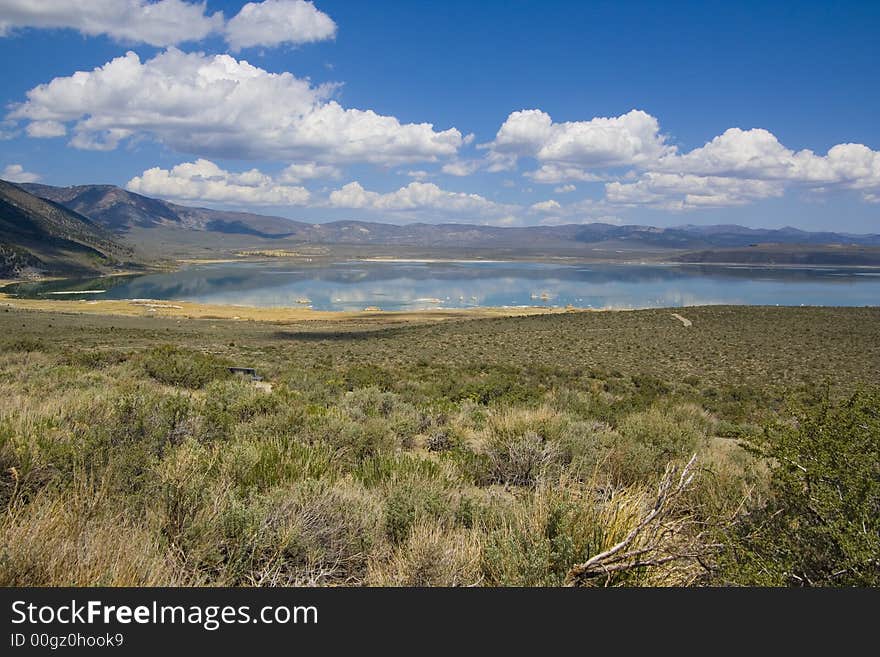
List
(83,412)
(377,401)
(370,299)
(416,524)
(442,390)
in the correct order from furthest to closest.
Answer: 1. (370,299)
2. (442,390)
3. (377,401)
4. (83,412)
5. (416,524)

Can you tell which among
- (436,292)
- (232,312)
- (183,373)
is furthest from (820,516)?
(436,292)

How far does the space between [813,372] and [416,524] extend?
104ft

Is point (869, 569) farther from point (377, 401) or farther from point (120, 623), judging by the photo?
point (377, 401)

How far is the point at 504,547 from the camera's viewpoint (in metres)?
2.96

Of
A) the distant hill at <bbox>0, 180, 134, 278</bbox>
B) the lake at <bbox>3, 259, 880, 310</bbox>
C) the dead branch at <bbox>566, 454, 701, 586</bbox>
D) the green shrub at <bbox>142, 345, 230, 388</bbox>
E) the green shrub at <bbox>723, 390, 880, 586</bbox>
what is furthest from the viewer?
the distant hill at <bbox>0, 180, 134, 278</bbox>

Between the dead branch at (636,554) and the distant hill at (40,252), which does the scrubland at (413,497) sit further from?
the distant hill at (40,252)

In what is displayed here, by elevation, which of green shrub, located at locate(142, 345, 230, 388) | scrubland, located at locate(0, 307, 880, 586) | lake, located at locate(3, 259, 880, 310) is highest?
scrubland, located at locate(0, 307, 880, 586)

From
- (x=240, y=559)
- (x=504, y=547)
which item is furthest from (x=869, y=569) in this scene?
(x=240, y=559)

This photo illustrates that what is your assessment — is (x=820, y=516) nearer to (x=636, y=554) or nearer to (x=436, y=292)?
(x=636, y=554)

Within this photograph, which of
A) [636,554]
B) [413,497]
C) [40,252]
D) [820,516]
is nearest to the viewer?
[636,554]

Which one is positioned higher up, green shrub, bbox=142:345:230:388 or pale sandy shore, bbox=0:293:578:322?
green shrub, bbox=142:345:230:388

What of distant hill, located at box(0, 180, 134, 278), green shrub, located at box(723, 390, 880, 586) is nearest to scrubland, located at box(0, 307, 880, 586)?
green shrub, located at box(723, 390, 880, 586)

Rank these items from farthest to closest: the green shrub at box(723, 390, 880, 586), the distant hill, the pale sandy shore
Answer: the distant hill < the pale sandy shore < the green shrub at box(723, 390, 880, 586)

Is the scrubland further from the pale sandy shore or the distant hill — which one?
the distant hill
